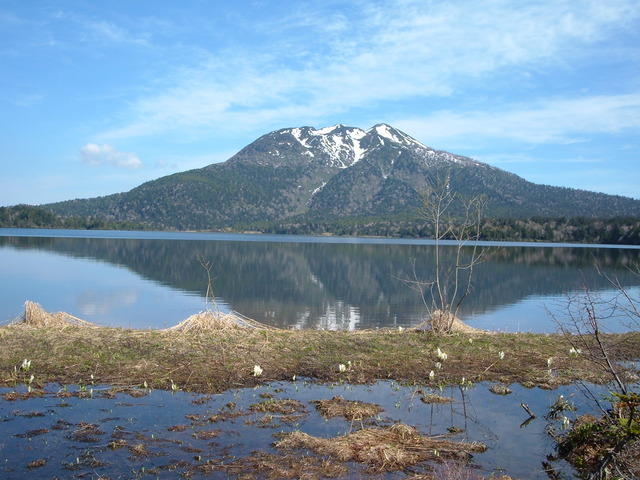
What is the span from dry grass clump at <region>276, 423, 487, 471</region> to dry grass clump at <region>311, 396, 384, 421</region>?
3.18 ft

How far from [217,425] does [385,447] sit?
323cm

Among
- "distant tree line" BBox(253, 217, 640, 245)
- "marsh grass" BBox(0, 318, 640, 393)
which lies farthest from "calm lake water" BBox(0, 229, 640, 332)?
"distant tree line" BBox(253, 217, 640, 245)

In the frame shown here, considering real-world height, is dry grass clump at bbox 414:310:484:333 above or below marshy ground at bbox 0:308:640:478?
above

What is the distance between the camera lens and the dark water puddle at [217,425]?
824cm

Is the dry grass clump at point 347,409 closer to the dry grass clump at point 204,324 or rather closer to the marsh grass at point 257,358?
the marsh grass at point 257,358

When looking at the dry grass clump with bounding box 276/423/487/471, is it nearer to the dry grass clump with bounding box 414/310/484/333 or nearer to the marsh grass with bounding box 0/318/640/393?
the marsh grass with bounding box 0/318/640/393

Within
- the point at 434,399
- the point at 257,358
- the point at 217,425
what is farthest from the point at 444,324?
the point at 217,425

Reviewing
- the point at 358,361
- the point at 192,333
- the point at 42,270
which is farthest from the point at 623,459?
the point at 42,270

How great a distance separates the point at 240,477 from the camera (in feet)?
25.8

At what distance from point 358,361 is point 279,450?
627 cm

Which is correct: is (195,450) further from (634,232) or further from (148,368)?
(634,232)

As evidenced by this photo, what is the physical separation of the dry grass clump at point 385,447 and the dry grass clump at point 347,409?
3.18ft

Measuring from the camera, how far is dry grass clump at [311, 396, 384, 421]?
10.7 metres

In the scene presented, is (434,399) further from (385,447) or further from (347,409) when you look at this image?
(385,447)
